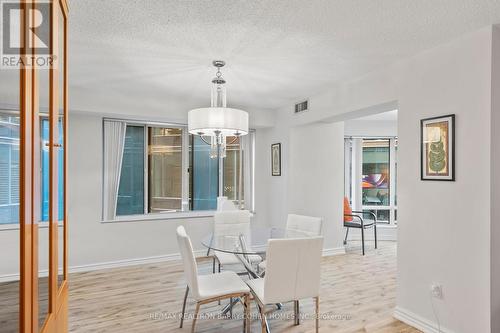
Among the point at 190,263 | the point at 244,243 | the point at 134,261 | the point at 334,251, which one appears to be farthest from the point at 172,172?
the point at 334,251

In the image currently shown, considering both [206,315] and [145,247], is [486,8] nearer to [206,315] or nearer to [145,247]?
[206,315]

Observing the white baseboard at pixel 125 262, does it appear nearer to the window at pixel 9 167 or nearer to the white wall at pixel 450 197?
the white wall at pixel 450 197

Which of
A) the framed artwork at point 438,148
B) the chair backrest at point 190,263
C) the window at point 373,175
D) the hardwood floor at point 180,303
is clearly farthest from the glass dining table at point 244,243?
the window at point 373,175

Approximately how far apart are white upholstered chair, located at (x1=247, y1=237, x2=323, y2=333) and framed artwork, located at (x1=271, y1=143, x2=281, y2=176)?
2.92 meters

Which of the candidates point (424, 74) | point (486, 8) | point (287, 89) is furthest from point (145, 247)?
point (486, 8)

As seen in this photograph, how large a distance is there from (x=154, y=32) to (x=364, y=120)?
505cm

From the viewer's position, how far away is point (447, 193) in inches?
100

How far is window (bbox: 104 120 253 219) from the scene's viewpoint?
477cm

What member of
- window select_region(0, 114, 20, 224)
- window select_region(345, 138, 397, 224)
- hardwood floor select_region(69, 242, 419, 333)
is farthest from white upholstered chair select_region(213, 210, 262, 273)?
window select_region(345, 138, 397, 224)

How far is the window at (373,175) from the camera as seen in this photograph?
21.5ft

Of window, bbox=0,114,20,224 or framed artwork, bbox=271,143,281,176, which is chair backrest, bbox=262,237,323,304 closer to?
window, bbox=0,114,20,224

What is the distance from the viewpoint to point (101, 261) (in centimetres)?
446

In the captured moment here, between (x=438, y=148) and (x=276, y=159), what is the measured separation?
117 inches

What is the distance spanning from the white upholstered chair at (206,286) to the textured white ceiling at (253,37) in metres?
1.57
